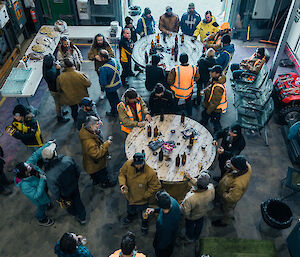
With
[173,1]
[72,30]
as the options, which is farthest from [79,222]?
[173,1]

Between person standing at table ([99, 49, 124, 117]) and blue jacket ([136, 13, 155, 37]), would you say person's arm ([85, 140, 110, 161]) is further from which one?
blue jacket ([136, 13, 155, 37])

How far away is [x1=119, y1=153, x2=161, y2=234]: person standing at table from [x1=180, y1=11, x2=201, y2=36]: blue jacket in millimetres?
6988

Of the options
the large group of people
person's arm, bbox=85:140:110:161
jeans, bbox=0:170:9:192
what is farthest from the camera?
jeans, bbox=0:170:9:192

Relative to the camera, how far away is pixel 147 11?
9.70 meters

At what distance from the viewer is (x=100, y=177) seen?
610 cm

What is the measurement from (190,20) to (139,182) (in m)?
7.25

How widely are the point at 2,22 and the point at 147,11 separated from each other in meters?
4.85

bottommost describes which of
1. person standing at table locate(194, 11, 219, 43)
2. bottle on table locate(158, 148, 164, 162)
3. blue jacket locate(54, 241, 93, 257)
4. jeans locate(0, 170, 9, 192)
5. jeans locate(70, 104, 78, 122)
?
jeans locate(0, 170, 9, 192)

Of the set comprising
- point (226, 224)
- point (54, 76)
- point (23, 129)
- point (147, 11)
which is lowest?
point (226, 224)

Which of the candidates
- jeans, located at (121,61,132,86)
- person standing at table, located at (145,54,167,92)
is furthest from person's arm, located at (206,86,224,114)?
jeans, located at (121,61,132,86)

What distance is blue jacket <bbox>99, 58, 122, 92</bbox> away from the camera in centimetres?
707

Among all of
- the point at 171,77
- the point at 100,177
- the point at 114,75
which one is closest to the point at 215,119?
the point at 171,77

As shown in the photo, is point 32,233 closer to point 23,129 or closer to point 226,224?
point 23,129

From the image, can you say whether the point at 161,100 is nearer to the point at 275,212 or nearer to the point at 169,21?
the point at 275,212
